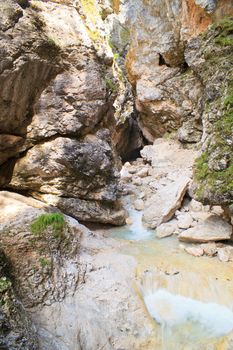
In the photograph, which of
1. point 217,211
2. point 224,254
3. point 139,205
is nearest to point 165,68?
point 139,205

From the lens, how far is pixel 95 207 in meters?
7.61

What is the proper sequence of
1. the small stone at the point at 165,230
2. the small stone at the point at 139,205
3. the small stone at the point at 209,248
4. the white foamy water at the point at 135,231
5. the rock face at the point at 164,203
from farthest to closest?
the small stone at the point at 139,205, the rock face at the point at 164,203, the white foamy water at the point at 135,231, the small stone at the point at 165,230, the small stone at the point at 209,248

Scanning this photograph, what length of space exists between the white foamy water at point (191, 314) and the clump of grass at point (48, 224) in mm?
2093

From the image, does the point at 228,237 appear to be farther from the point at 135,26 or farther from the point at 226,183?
the point at 135,26

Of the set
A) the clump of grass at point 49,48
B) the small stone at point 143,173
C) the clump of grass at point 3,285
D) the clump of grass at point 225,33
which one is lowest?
the clump of grass at point 3,285

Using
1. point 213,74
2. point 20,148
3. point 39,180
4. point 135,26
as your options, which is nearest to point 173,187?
point 213,74

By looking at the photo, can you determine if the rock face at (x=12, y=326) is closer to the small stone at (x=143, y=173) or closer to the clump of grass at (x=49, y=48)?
the clump of grass at (x=49, y=48)

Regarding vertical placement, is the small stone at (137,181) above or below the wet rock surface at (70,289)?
above

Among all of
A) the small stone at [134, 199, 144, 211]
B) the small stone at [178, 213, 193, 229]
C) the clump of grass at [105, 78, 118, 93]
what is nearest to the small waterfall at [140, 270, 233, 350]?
the small stone at [178, 213, 193, 229]

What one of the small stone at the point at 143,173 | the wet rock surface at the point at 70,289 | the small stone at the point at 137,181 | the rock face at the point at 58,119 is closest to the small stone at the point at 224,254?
the wet rock surface at the point at 70,289

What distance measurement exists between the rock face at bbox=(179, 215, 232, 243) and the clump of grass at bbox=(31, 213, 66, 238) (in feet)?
9.84

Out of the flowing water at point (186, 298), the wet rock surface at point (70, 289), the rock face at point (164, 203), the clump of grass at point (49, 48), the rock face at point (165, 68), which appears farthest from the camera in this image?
the rock face at point (165, 68)

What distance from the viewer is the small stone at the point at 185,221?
7250mm

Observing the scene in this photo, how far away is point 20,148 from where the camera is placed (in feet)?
23.1
